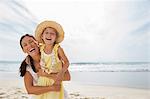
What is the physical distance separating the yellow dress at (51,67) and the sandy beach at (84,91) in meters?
0.08

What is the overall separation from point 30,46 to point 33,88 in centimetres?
27

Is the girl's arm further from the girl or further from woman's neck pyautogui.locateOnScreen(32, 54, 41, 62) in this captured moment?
woman's neck pyautogui.locateOnScreen(32, 54, 41, 62)

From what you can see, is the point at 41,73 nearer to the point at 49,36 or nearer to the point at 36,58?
the point at 36,58

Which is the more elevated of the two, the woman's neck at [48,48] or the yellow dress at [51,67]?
the woman's neck at [48,48]

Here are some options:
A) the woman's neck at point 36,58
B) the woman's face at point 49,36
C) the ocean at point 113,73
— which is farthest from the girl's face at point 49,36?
the ocean at point 113,73

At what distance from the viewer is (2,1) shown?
1771 millimetres

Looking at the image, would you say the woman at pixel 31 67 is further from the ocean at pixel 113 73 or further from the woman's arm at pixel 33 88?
the ocean at pixel 113 73

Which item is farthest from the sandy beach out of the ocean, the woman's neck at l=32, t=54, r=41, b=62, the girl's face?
the girl's face

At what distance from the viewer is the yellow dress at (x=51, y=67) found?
1.72 meters

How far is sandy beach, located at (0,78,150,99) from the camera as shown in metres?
1.74

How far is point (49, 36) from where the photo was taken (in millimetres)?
1737

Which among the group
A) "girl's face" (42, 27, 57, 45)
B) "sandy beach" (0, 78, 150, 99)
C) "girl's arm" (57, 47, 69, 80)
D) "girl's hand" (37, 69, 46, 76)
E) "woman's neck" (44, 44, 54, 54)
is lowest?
"sandy beach" (0, 78, 150, 99)

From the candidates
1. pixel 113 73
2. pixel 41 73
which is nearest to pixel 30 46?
pixel 41 73

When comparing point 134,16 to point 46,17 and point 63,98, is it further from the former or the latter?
point 63,98
